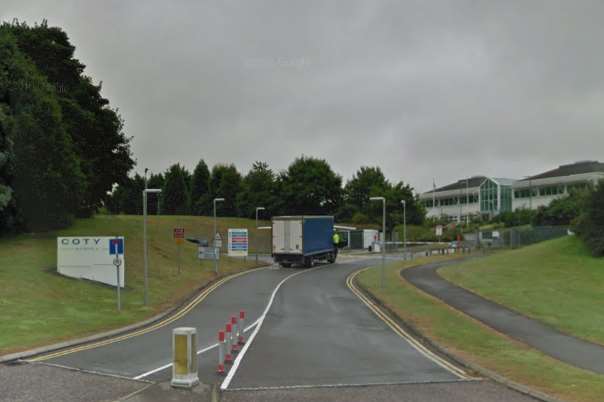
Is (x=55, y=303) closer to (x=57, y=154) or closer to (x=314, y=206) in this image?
(x=57, y=154)

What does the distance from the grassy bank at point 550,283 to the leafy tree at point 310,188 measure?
175ft

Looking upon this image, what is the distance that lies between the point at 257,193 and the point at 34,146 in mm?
61898

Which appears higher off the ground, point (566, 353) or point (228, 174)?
point (228, 174)

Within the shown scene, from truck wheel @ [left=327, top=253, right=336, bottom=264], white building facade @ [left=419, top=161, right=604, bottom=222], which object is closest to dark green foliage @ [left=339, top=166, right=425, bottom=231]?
white building facade @ [left=419, top=161, right=604, bottom=222]

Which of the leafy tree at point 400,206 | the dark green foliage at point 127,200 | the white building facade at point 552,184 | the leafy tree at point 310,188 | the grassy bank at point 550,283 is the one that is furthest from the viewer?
the dark green foliage at point 127,200

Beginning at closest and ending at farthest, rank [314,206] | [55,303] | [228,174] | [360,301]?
[55,303], [360,301], [314,206], [228,174]

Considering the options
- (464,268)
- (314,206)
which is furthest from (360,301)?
(314,206)

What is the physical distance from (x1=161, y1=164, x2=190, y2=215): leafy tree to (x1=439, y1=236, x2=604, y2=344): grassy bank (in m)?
79.2

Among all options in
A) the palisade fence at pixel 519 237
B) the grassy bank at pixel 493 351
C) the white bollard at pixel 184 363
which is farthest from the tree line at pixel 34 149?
the palisade fence at pixel 519 237

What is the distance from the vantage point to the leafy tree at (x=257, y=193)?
98.4 meters

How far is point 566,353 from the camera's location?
53.8 ft

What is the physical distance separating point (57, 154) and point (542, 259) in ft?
105

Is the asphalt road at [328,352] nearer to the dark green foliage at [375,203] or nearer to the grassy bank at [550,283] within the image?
the grassy bank at [550,283]

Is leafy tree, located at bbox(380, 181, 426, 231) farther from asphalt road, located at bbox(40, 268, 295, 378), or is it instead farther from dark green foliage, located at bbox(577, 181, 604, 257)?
asphalt road, located at bbox(40, 268, 295, 378)
